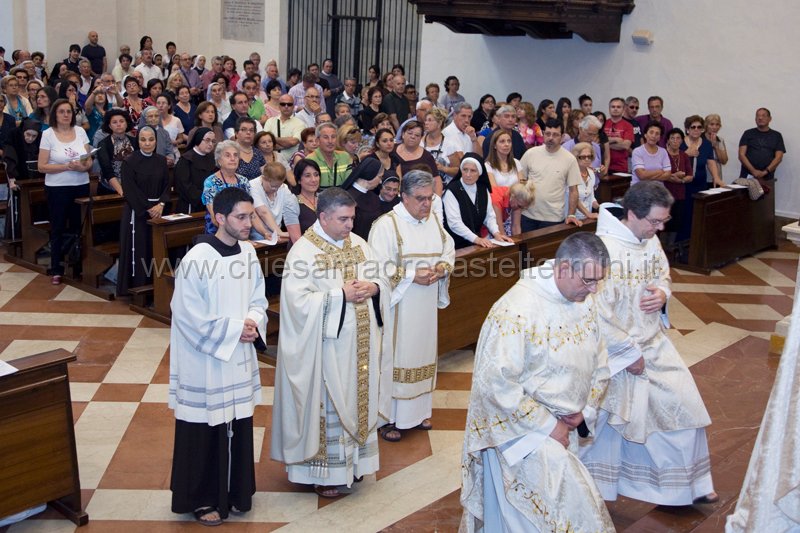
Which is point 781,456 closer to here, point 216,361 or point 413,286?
point 216,361

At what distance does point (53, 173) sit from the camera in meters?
8.72

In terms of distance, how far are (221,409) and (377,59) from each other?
1412cm

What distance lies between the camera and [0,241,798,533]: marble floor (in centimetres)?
488

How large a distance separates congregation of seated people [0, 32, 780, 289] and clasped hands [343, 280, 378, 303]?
5.03 feet

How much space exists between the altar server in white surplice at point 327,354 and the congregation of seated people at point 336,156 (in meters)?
1.47

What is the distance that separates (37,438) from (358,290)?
5.82 ft

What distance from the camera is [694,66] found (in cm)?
1320

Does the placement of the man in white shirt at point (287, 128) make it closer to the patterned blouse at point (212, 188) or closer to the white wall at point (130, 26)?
the patterned blouse at point (212, 188)

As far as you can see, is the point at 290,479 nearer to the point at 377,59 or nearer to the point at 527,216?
the point at 527,216

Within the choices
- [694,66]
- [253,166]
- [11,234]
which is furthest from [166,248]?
[694,66]

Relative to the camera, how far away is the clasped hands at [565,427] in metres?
3.84

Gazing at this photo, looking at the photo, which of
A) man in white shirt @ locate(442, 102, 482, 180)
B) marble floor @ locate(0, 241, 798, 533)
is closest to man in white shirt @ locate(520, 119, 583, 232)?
man in white shirt @ locate(442, 102, 482, 180)

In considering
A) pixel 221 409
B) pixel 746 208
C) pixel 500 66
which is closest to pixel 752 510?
pixel 221 409

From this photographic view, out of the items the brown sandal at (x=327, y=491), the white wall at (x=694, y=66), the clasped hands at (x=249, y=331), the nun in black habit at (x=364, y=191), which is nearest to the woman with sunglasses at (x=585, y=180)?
the nun in black habit at (x=364, y=191)
